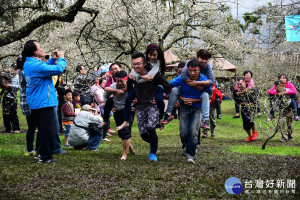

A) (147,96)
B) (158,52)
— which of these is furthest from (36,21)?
(147,96)

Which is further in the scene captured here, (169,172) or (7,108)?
(7,108)

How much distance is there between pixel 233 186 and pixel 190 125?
2.22 metres

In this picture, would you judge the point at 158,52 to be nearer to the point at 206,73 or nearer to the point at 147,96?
the point at 147,96

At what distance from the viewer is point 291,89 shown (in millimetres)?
12164

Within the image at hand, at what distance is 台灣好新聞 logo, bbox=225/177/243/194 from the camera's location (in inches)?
191

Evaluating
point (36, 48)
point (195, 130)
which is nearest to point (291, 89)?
point (195, 130)

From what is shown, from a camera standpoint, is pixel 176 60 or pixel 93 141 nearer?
pixel 93 141

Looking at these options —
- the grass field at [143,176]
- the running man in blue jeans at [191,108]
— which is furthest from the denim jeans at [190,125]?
the grass field at [143,176]

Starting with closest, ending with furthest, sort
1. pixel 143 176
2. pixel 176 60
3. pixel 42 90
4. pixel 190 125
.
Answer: pixel 143 176 < pixel 42 90 < pixel 190 125 < pixel 176 60

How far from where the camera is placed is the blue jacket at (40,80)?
6.59 m

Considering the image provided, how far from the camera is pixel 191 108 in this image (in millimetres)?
7145

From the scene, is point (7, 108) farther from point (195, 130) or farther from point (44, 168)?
point (195, 130)

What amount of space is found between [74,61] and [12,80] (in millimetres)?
4792

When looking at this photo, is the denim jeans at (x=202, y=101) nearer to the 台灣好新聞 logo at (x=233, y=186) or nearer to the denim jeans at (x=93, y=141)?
the 台灣好新聞 logo at (x=233, y=186)
